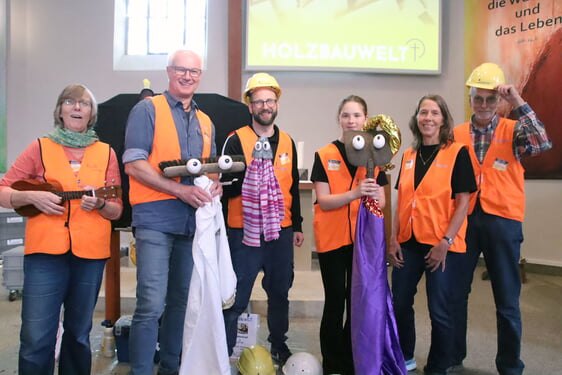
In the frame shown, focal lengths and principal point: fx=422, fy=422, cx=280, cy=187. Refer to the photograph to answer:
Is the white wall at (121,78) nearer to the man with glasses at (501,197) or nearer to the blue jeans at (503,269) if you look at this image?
the man with glasses at (501,197)

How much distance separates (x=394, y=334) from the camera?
6.75ft

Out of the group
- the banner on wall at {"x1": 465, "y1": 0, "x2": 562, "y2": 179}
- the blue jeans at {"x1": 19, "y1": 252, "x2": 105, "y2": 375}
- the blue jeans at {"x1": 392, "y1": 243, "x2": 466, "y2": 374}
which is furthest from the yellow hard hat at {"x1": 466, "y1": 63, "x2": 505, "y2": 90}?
the banner on wall at {"x1": 465, "y1": 0, "x2": 562, "y2": 179}

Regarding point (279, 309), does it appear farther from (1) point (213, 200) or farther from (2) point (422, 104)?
(2) point (422, 104)

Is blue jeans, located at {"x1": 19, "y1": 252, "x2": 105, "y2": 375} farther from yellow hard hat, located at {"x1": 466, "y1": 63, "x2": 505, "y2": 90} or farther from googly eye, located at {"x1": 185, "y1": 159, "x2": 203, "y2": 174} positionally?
yellow hard hat, located at {"x1": 466, "y1": 63, "x2": 505, "y2": 90}

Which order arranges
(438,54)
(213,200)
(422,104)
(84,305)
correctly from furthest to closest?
(438,54)
(422,104)
(213,200)
(84,305)

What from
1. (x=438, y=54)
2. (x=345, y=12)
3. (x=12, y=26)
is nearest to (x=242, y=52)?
(x=345, y=12)

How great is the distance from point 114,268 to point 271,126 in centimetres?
145

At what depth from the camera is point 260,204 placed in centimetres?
212

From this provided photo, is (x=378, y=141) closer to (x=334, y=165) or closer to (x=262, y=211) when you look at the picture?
(x=334, y=165)

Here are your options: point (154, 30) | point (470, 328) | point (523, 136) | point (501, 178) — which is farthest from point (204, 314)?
point (154, 30)

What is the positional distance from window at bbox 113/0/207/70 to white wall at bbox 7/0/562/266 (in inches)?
5.9

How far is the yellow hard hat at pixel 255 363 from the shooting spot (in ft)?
→ 7.19

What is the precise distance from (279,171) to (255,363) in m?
1.02

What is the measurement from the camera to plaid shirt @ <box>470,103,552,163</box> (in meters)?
2.14
